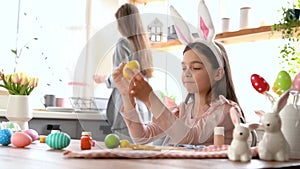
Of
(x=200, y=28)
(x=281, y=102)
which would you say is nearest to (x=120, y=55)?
(x=200, y=28)

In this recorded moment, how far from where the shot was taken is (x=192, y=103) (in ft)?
5.26

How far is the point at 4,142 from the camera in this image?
4.48 ft

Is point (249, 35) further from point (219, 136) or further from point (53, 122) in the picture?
point (219, 136)

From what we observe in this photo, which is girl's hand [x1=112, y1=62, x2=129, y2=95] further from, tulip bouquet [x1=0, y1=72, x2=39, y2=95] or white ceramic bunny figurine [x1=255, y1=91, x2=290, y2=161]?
tulip bouquet [x1=0, y1=72, x2=39, y2=95]

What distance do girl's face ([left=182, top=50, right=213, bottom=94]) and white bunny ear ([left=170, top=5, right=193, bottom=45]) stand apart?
48mm

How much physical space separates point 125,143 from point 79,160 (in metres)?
0.26

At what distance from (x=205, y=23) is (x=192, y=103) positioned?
34 cm

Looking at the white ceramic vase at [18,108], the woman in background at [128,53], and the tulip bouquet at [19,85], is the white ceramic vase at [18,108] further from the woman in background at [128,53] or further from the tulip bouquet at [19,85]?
the woman in background at [128,53]

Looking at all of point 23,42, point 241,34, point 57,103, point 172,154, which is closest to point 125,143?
point 172,154

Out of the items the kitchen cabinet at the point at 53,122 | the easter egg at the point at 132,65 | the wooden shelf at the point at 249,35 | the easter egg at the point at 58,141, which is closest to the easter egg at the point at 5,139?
the easter egg at the point at 58,141

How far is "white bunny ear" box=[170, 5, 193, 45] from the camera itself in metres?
1.23

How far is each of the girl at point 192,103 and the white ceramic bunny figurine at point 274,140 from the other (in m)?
0.16

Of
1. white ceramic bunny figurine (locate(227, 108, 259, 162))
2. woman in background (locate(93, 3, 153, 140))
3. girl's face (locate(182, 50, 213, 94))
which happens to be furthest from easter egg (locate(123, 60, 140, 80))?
white ceramic bunny figurine (locate(227, 108, 259, 162))

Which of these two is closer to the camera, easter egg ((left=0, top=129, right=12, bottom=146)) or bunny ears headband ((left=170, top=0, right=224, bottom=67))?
bunny ears headband ((left=170, top=0, right=224, bottom=67))
